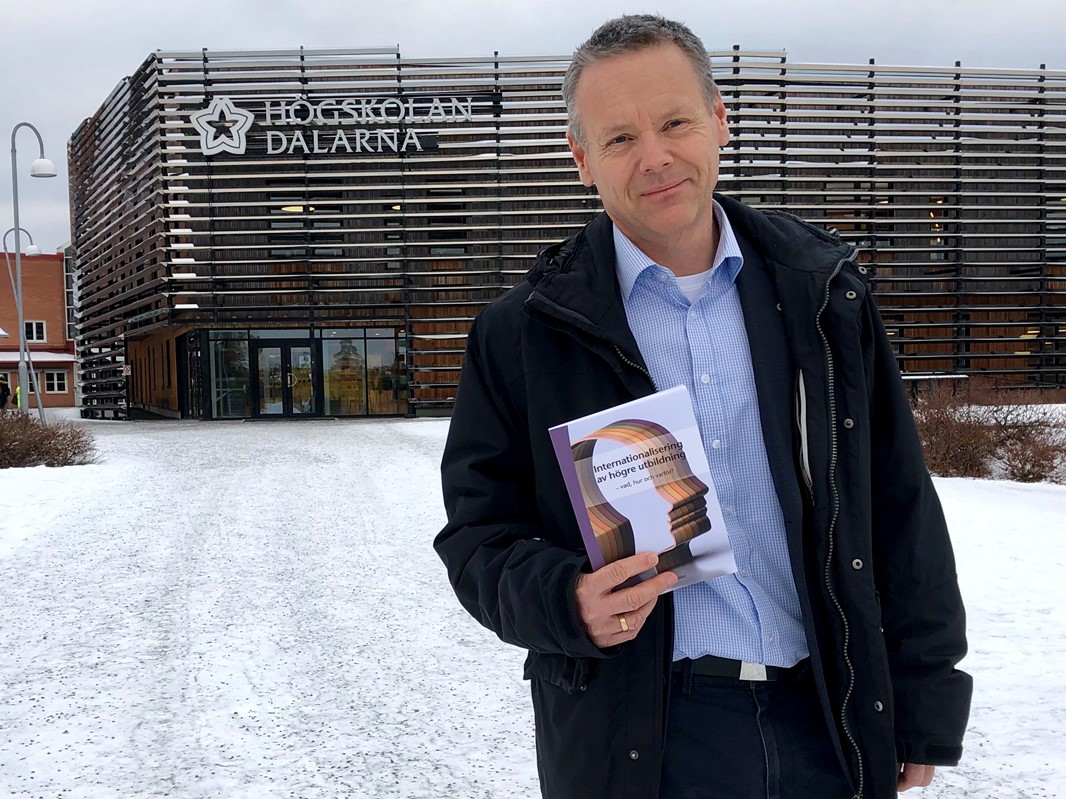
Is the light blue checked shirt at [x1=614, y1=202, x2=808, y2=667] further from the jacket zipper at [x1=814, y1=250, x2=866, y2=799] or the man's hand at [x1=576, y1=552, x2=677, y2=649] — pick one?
the man's hand at [x1=576, y1=552, x2=677, y2=649]

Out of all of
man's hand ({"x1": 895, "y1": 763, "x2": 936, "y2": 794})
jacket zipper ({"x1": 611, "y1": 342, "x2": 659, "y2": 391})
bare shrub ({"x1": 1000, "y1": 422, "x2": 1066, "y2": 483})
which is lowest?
bare shrub ({"x1": 1000, "y1": 422, "x2": 1066, "y2": 483})

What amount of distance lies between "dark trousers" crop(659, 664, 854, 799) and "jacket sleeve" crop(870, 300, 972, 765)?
18 cm

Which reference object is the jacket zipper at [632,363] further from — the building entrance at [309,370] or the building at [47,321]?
the building at [47,321]

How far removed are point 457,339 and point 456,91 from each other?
767 centimetres

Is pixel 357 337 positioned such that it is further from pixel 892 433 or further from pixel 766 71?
pixel 892 433

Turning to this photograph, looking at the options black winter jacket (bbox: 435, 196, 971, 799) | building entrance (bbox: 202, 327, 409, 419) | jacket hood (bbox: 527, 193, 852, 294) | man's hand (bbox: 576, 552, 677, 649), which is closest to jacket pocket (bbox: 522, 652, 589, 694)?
black winter jacket (bbox: 435, 196, 971, 799)

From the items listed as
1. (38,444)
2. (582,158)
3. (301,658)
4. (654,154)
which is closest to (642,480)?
(654,154)

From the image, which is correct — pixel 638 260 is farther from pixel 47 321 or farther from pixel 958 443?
pixel 47 321

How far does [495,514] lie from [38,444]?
15467mm

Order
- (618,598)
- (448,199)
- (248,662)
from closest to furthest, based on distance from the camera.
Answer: (618,598) < (248,662) < (448,199)

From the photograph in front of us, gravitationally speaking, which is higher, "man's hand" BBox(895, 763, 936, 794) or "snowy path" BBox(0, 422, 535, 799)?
"man's hand" BBox(895, 763, 936, 794)

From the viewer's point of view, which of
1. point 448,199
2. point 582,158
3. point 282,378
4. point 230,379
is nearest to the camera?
point 582,158

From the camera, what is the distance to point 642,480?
1668mm

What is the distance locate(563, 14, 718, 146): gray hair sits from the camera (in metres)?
1.90
